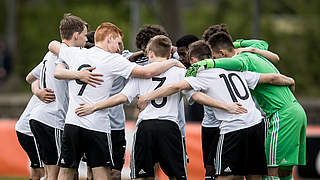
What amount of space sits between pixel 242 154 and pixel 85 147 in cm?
175

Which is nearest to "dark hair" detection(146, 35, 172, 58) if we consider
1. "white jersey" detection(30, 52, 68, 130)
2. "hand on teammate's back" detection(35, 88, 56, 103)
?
"white jersey" detection(30, 52, 68, 130)

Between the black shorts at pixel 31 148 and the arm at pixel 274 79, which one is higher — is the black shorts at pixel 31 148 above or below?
below

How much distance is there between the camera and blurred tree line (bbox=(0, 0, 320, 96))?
25328 millimetres

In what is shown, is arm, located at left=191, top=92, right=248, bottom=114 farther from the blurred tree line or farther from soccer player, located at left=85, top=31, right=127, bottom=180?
the blurred tree line

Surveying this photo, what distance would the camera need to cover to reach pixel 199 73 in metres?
8.15

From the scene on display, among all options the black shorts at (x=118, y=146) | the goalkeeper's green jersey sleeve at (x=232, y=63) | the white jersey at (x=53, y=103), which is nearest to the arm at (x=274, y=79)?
the goalkeeper's green jersey sleeve at (x=232, y=63)

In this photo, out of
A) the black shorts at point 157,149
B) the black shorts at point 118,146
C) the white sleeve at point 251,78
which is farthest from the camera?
the black shorts at point 118,146

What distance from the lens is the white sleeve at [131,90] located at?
816 centimetres

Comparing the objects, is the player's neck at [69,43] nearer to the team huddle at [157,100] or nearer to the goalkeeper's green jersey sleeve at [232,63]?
the team huddle at [157,100]

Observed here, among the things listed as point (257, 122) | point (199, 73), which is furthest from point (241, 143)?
point (199, 73)

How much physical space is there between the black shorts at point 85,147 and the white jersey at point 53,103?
0.92 m

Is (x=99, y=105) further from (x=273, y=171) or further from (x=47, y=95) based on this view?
(x=273, y=171)

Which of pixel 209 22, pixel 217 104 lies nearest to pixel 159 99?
pixel 217 104

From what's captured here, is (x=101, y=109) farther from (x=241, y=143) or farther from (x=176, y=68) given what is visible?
(x=241, y=143)
